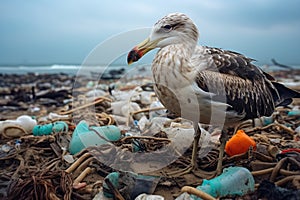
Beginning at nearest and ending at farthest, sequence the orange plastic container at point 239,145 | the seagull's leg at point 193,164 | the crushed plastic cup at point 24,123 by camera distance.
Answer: the seagull's leg at point 193,164
the orange plastic container at point 239,145
the crushed plastic cup at point 24,123

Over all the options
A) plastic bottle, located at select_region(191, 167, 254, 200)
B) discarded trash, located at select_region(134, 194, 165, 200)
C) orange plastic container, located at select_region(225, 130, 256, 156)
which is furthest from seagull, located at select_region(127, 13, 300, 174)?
discarded trash, located at select_region(134, 194, 165, 200)

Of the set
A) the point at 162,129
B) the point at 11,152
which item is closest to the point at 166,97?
the point at 162,129

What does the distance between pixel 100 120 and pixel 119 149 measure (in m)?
1.38

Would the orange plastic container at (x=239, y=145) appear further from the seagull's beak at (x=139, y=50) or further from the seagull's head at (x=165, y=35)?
the seagull's beak at (x=139, y=50)

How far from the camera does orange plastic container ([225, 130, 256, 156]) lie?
3186 millimetres

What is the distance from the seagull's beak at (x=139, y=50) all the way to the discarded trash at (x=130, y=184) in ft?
3.49

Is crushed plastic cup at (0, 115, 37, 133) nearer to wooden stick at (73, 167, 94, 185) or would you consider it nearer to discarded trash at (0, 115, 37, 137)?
discarded trash at (0, 115, 37, 137)

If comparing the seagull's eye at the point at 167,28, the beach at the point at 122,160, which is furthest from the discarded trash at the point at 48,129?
the seagull's eye at the point at 167,28

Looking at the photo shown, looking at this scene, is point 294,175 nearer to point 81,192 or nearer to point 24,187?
point 81,192

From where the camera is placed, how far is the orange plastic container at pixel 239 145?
3186 mm

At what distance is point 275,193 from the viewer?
6.63 ft

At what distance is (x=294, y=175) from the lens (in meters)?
2.36

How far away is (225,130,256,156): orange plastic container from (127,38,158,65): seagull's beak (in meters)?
1.26

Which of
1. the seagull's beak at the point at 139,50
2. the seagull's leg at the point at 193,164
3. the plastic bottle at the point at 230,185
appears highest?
the seagull's beak at the point at 139,50
